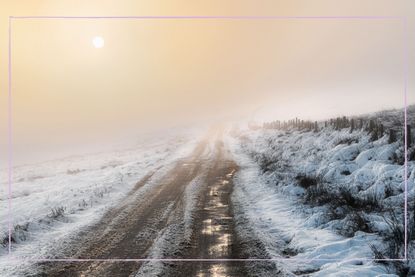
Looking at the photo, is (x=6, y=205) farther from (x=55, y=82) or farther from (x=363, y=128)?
(x=55, y=82)

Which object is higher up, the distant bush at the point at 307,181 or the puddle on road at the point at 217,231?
the distant bush at the point at 307,181

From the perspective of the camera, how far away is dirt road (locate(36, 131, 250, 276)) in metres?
6.76

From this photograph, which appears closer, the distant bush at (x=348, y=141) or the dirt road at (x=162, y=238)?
the dirt road at (x=162, y=238)

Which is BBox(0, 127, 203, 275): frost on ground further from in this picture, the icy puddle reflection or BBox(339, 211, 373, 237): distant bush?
BBox(339, 211, 373, 237): distant bush

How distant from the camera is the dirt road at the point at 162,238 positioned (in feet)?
22.2

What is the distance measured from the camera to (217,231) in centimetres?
906

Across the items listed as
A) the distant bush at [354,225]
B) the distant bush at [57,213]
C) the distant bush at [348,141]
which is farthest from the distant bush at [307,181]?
the distant bush at [57,213]

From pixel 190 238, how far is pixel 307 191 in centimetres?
483

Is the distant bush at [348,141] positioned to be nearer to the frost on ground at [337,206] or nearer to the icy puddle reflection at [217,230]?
the frost on ground at [337,206]

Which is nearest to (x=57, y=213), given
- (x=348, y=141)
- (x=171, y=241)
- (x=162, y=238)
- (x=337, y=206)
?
(x=162, y=238)

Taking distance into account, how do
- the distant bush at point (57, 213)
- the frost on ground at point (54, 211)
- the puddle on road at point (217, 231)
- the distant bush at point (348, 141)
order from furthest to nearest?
the distant bush at point (348, 141) < the distant bush at point (57, 213) < the frost on ground at point (54, 211) < the puddle on road at point (217, 231)

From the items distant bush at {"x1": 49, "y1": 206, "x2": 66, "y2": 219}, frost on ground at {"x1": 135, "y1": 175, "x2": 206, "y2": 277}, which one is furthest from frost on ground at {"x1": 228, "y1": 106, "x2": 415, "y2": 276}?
distant bush at {"x1": 49, "y1": 206, "x2": 66, "y2": 219}

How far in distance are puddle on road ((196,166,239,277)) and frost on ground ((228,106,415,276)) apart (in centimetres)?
48

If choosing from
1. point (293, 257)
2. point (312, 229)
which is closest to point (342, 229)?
point (312, 229)
